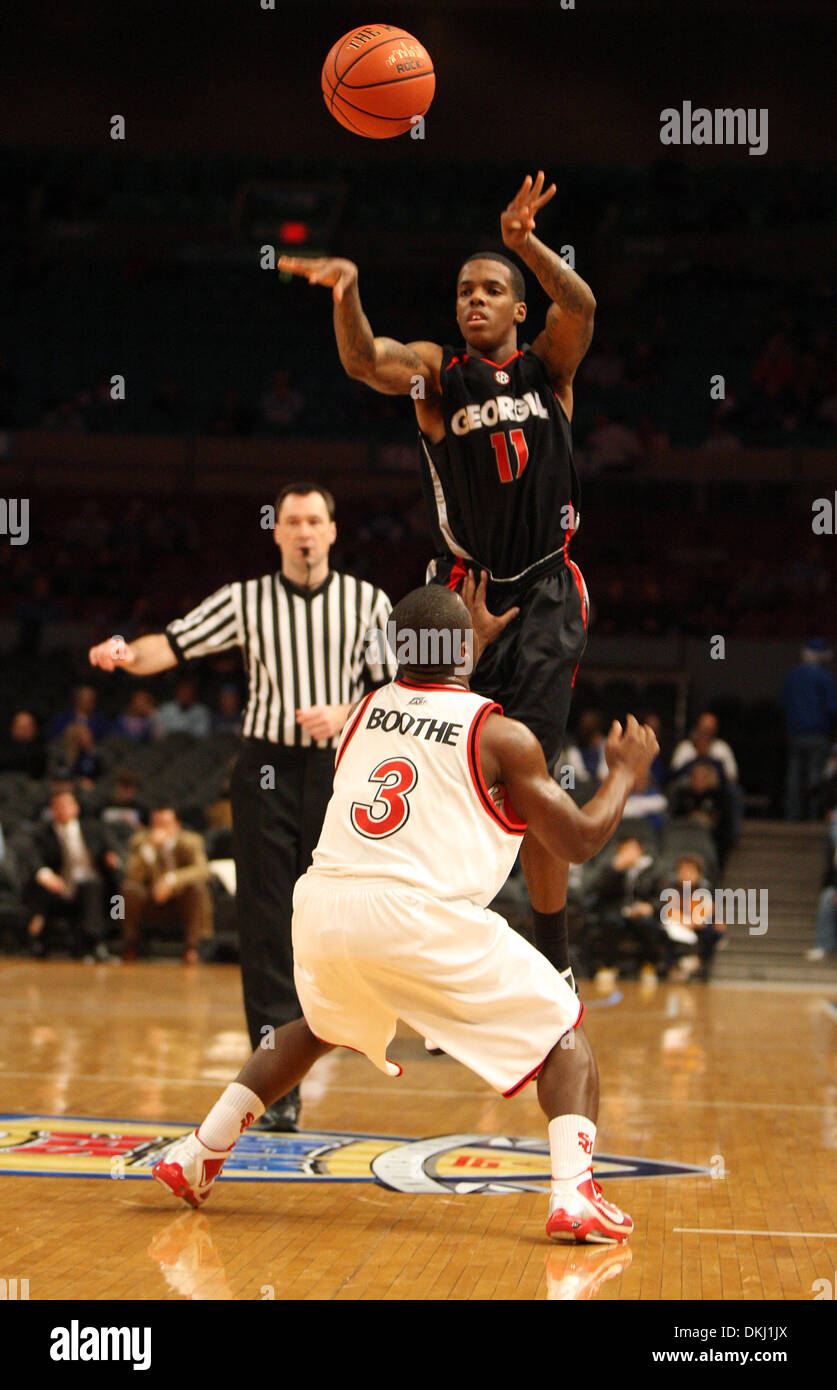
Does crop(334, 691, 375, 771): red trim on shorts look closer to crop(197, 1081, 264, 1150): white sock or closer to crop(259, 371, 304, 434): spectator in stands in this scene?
crop(197, 1081, 264, 1150): white sock

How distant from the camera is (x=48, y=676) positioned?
16.6 metres

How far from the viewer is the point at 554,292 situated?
438cm

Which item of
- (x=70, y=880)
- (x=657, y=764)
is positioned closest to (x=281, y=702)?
(x=70, y=880)

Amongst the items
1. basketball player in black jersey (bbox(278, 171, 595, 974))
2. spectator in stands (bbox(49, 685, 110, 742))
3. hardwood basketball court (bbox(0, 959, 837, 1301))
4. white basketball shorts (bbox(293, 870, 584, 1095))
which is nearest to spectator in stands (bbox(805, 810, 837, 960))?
hardwood basketball court (bbox(0, 959, 837, 1301))

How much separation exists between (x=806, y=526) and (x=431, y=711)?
15917mm

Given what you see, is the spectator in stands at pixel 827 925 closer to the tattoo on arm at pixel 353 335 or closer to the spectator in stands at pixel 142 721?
the spectator in stands at pixel 142 721

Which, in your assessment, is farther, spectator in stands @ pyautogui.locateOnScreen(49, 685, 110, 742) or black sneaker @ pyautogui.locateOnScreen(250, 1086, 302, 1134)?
spectator in stands @ pyautogui.locateOnScreen(49, 685, 110, 742)

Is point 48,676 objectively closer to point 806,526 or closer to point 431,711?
point 806,526

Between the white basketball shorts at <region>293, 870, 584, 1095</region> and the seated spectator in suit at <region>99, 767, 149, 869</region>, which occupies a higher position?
the white basketball shorts at <region>293, 870, 584, 1095</region>

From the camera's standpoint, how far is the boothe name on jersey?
4.58m

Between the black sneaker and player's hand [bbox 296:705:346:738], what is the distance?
120cm

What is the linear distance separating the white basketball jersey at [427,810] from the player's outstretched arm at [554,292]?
130 centimetres

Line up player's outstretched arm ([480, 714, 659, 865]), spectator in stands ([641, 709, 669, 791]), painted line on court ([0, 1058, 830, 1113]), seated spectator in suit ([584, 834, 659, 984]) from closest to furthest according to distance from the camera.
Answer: player's outstretched arm ([480, 714, 659, 865]) < painted line on court ([0, 1058, 830, 1113]) < seated spectator in suit ([584, 834, 659, 984]) < spectator in stands ([641, 709, 669, 791])
